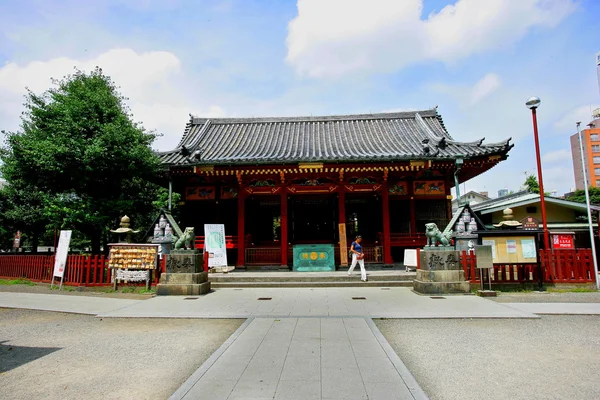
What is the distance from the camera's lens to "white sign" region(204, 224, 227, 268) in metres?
13.1

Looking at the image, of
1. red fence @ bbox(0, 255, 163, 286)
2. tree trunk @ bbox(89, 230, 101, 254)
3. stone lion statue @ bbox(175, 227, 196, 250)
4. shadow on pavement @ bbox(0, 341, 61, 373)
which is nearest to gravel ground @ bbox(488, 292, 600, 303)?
stone lion statue @ bbox(175, 227, 196, 250)

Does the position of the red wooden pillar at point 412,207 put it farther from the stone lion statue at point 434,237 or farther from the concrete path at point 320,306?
the concrete path at point 320,306

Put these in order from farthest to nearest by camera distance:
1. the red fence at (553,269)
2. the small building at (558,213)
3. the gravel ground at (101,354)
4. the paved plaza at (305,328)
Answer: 1. the small building at (558,213)
2. the red fence at (553,269)
3. the gravel ground at (101,354)
4. the paved plaza at (305,328)

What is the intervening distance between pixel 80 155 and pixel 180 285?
253 inches

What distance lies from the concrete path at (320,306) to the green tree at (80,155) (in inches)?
243

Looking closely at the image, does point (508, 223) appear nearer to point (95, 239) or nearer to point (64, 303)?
point (64, 303)

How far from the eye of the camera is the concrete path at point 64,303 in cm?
826

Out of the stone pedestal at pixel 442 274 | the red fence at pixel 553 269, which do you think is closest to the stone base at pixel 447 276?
the stone pedestal at pixel 442 274

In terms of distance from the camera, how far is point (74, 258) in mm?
11797

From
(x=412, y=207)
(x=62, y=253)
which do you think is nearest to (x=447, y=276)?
(x=412, y=207)

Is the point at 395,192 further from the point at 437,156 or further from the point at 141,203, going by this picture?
the point at 141,203

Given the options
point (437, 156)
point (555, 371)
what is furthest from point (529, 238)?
point (555, 371)

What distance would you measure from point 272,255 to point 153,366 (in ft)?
33.4

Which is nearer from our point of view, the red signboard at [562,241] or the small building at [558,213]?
the red signboard at [562,241]
